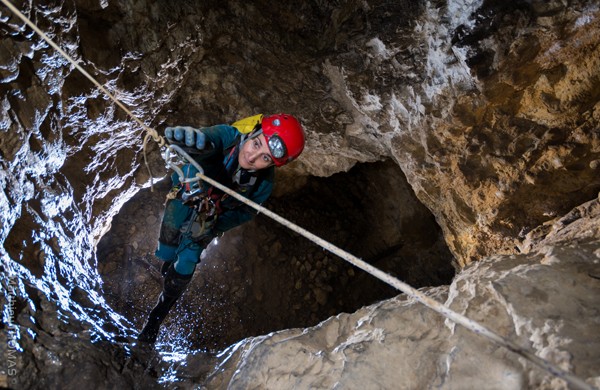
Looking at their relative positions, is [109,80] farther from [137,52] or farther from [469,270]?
[469,270]

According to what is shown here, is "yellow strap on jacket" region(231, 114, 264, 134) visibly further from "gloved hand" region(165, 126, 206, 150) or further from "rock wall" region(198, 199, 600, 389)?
"rock wall" region(198, 199, 600, 389)

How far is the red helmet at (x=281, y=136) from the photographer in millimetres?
2650

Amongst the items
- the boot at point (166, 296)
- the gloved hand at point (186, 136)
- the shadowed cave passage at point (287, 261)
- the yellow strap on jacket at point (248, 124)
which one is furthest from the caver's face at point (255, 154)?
the shadowed cave passage at point (287, 261)

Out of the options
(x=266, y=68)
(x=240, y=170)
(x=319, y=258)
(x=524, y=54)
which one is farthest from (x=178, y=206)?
(x=319, y=258)

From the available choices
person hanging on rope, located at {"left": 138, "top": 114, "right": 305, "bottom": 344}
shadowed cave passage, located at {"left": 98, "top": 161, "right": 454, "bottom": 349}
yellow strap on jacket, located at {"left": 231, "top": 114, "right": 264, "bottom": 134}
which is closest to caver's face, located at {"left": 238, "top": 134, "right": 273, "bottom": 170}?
person hanging on rope, located at {"left": 138, "top": 114, "right": 305, "bottom": 344}

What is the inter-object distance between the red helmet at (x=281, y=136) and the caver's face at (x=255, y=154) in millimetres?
42

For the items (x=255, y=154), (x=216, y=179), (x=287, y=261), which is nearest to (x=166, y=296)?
(x=216, y=179)

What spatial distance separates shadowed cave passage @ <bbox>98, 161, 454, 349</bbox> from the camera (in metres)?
4.91

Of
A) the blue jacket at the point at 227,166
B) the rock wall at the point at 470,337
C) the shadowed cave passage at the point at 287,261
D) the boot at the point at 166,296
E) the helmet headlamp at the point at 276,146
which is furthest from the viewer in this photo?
the shadowed cave passage at the point at 287,261

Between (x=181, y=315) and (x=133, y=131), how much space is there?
2343mm

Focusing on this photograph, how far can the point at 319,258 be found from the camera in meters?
5.74

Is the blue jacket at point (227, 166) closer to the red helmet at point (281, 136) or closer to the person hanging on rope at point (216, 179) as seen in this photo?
the person hanging on rope at point (216, 179)

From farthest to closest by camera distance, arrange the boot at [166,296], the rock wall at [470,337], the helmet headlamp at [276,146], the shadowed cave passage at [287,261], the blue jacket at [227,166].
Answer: the shadowed cave passage at [287,261], the boot at [166,296], the blue jacket at [227,166], the helmet headlamp at [276,146], the rock wall at [470,337]

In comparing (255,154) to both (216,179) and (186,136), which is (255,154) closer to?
(216,179)
